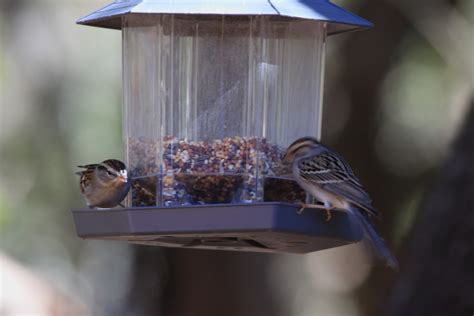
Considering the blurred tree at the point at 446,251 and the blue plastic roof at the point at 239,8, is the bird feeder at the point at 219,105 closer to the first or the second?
the blue plastic roof at the point at 239,8

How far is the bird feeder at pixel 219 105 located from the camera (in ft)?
19.0

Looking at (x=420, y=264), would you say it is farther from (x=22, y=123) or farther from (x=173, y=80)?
(x=22, y=123)

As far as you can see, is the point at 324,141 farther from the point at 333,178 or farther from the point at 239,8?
the point at 239,8

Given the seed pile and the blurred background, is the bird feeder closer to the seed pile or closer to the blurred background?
the seed pile

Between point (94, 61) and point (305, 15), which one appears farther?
point (94, 61)

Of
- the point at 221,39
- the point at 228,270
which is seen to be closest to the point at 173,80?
the point at 221,39

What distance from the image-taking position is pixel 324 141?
1130cm

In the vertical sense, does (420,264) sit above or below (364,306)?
above

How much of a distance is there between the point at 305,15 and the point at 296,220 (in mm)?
1018

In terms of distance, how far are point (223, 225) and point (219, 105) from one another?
0.91 m

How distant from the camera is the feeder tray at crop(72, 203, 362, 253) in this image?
209 inches

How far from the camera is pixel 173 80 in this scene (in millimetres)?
6078

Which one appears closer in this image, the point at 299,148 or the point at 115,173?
the point at 299,148

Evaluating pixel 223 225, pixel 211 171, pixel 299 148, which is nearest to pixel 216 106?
pixel 211 171
